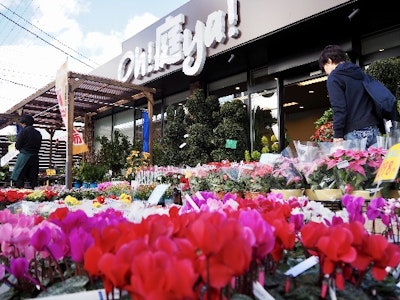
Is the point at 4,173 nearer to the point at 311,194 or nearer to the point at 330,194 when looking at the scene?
the point at 311,194

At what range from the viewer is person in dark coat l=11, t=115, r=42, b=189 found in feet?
24.6

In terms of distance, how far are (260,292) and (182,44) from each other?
864 centimetres

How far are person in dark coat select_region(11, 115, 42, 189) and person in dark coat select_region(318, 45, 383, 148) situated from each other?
6.14 metres

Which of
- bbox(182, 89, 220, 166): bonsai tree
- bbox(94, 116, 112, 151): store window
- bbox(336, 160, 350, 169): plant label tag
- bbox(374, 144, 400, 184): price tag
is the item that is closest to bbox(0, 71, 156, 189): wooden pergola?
bbox(94, 116, 112, 151): store window

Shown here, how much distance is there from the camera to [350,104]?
3250mm

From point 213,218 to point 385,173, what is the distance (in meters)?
1.18

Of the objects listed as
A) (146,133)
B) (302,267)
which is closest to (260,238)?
(302,267)

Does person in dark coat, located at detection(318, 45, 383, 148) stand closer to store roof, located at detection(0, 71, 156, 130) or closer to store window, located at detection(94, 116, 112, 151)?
store roof, located at detection(0, 71, 156, 130)

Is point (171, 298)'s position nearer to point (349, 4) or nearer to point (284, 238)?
point (284, 238)

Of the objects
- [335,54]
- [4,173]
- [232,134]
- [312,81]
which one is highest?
[312,81]

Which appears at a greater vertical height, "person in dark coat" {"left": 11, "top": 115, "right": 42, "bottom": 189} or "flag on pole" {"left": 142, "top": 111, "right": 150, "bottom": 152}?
"flag on pole" {"left": 142, "top": 111, "right": 150, "bottom": 152}

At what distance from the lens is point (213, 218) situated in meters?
0.76

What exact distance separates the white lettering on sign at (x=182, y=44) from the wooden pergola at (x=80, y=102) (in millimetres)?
657

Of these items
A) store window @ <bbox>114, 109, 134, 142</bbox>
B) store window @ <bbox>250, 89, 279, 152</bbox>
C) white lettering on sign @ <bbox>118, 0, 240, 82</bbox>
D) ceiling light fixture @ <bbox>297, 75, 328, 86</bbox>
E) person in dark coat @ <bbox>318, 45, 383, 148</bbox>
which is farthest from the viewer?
store window @ <bbox>114, 109, 134, 142</bbox>
